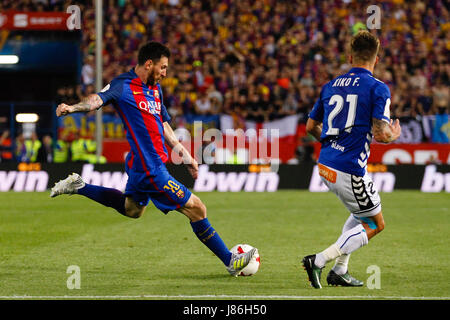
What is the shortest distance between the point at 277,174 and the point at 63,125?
6.17m

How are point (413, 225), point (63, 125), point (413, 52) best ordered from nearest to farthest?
1. point (413, 225)
2. point (63, 125)
3. point (413, 52)

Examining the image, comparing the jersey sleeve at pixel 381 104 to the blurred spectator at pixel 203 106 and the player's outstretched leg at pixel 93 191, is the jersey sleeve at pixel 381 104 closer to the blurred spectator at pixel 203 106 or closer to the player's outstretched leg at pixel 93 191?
the player's outstretched leg at pixel 93 191

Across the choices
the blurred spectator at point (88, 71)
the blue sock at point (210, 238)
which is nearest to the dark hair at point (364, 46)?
the blue sock at point (210, 238)

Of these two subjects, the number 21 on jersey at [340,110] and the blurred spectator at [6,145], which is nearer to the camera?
the number 21 on jersey at [340,110]

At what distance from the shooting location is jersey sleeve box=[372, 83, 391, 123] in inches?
263

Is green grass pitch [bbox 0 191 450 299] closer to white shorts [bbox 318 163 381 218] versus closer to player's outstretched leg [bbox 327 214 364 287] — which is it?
player's outstretched leg [bbox 327 214 364 287]

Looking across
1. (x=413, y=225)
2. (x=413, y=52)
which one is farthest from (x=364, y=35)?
(x=413, y=52)

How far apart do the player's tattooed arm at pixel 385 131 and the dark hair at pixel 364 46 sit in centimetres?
58

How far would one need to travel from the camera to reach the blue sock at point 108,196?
825 cm

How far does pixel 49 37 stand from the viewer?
93.1 ft

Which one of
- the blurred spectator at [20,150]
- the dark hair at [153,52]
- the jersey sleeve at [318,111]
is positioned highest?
the dark hair at [153,52]

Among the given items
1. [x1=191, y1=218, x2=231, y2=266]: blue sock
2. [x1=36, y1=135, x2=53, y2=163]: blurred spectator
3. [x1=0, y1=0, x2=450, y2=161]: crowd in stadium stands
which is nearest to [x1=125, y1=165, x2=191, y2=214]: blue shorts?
[x1=191, y1=218, x2=231, y2=266]: blue sock

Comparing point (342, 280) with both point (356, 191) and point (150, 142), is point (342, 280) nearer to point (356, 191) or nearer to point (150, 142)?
point (356, 191)

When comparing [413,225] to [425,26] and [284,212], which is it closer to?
[284,212]
